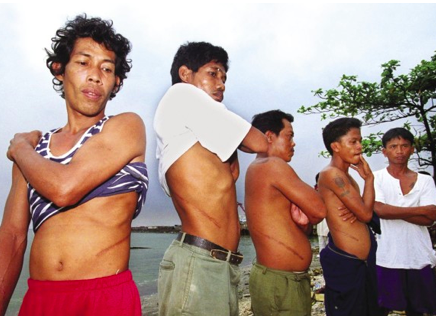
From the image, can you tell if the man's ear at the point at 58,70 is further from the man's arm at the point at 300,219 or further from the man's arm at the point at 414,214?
the man's arm at the point at 414,214

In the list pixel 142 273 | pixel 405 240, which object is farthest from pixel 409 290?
pixel 142 273

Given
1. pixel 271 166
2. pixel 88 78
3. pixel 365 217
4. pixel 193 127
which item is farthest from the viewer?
pixel 365 217

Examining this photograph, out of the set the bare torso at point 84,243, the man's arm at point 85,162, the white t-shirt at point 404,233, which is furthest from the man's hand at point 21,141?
the white t-shirt at point 404,233

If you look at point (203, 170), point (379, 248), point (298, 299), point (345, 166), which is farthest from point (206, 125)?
point (379, 248)

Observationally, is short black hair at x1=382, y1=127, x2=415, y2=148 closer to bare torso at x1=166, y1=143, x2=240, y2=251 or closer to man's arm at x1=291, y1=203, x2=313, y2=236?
man's arm at x1=291, y1=203, x2=313, y2=236

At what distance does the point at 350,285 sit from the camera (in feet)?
11.8

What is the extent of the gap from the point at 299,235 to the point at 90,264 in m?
1.79

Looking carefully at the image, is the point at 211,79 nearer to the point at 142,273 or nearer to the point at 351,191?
the point at 351,191

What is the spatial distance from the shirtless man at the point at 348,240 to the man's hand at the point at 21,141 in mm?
2754

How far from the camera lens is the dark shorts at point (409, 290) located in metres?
4.20

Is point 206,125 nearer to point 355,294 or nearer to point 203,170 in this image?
point 203,170

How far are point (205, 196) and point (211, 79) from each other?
0.94 meters

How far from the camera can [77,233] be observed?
1.82 metres

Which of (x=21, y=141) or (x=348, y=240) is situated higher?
(x=21, y=141)
